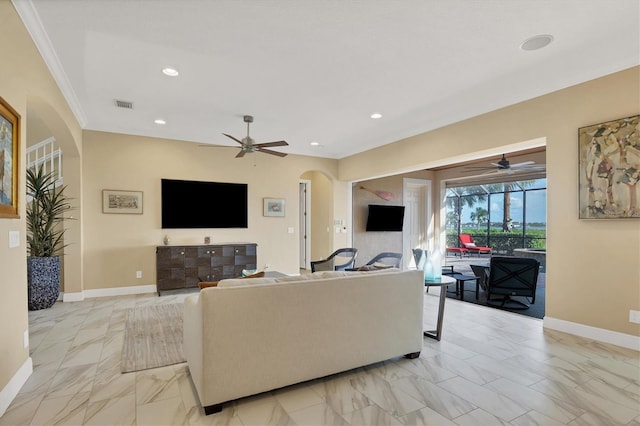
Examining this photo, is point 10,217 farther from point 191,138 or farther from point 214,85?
point 191,138

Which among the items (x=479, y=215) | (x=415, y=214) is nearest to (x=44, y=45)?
(x=415, y=214)

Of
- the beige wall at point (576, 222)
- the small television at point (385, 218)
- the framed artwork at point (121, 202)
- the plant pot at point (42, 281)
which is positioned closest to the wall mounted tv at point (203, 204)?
the framed artwork at point (121, 202)

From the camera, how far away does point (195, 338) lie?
7.54 feet

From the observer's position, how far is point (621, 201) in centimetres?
329

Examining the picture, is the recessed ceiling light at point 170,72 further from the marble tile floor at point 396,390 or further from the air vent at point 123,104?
the marble tile floor at point 396,390

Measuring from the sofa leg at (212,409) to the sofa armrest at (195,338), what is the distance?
97mm

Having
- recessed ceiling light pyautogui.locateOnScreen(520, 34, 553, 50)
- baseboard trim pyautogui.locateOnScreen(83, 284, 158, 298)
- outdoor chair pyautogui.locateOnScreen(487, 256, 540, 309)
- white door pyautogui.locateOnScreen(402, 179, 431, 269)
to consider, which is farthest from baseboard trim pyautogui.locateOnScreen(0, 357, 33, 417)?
white door pyautogui.locateOnScreen(402, 179, 431, 269)

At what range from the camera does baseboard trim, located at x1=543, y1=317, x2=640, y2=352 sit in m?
3.24

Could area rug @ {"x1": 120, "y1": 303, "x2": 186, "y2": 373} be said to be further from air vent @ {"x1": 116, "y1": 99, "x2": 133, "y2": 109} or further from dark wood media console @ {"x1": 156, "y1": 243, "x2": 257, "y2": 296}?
air vent @ {"x1": 116, "y1": 99, "x2": 133, "y2": 109}

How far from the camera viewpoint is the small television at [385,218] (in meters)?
8.20

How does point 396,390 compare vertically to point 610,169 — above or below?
below

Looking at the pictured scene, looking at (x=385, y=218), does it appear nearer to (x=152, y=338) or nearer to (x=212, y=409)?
(x=152, y=338)

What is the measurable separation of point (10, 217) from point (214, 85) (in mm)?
2352

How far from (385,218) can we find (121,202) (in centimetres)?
567
